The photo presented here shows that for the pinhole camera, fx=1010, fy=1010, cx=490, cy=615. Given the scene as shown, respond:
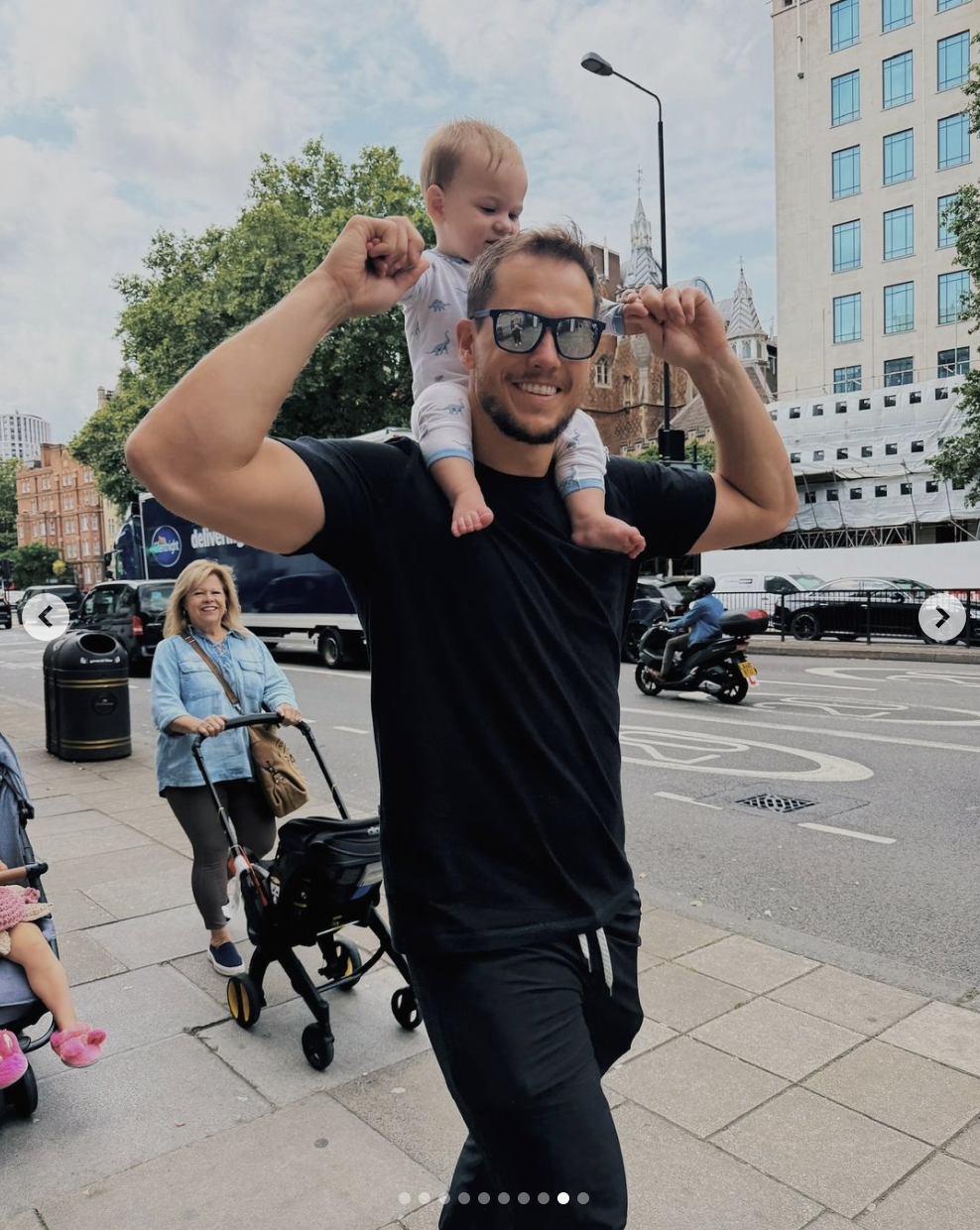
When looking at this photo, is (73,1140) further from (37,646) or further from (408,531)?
(37,646)

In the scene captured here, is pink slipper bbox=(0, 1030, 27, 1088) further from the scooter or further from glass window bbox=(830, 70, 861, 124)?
glass window bbox=(830, 70, 861, 124)

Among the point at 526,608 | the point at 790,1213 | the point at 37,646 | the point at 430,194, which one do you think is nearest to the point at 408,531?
the point at 526,608

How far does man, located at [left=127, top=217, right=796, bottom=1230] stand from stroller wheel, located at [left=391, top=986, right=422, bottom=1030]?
197 cm

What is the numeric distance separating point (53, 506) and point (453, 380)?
404 feet

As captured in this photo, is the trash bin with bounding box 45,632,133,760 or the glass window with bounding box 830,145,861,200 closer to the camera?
the trash bin with bounding box 45,632,133,760

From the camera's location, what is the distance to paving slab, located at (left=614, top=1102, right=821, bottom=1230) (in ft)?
8.48

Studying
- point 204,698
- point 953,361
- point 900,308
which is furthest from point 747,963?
point 900,308

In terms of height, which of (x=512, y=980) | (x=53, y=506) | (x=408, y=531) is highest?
(x=53, y=506)

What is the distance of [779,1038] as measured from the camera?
11.9 feet

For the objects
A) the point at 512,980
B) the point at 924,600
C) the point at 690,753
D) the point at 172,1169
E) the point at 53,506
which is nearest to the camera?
the point at 512,980

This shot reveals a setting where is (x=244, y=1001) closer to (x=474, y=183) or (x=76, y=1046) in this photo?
(x=76, y=1046)

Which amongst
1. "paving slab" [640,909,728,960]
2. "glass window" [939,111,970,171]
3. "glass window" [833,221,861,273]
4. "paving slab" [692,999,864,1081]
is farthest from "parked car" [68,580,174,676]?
"glass window" [939,111,970,171]

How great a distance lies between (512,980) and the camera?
157 centimetres

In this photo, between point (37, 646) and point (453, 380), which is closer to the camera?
point (453, 380)
